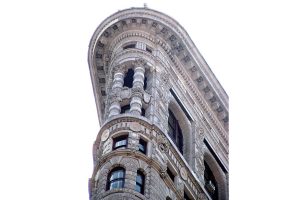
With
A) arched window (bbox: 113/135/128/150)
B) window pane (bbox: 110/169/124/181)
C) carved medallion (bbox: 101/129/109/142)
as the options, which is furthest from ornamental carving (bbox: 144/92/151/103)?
window pane (bbox: 110/169/124/181)

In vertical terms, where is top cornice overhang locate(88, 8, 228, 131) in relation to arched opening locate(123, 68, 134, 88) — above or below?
above

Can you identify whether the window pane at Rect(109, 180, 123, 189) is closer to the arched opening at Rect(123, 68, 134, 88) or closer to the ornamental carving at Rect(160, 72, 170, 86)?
the arched opening at Rect(123, 68, 134, 88)

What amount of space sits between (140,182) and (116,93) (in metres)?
8.21

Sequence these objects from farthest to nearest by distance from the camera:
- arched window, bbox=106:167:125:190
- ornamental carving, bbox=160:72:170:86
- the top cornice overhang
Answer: the top cornice overhang < ornamental carving, bbox=160:72:170:86 < arched window, bbox=106:167:125:190

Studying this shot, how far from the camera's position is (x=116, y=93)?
4125 cm

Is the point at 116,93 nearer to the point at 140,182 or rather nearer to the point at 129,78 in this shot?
the point at 129,78

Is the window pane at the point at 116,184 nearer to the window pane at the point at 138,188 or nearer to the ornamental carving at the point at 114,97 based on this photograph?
the window pane at the point at 138,188

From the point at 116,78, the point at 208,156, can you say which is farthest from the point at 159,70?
the point at 208,156

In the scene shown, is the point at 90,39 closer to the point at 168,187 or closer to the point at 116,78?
the point at 116,78

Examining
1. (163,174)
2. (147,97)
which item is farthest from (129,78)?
(163,174)

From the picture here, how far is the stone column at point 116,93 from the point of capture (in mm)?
39625

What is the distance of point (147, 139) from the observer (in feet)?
122

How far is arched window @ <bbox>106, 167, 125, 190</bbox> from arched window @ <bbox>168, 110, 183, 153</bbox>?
343 inches

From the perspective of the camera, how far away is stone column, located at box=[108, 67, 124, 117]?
39625 millimetres
